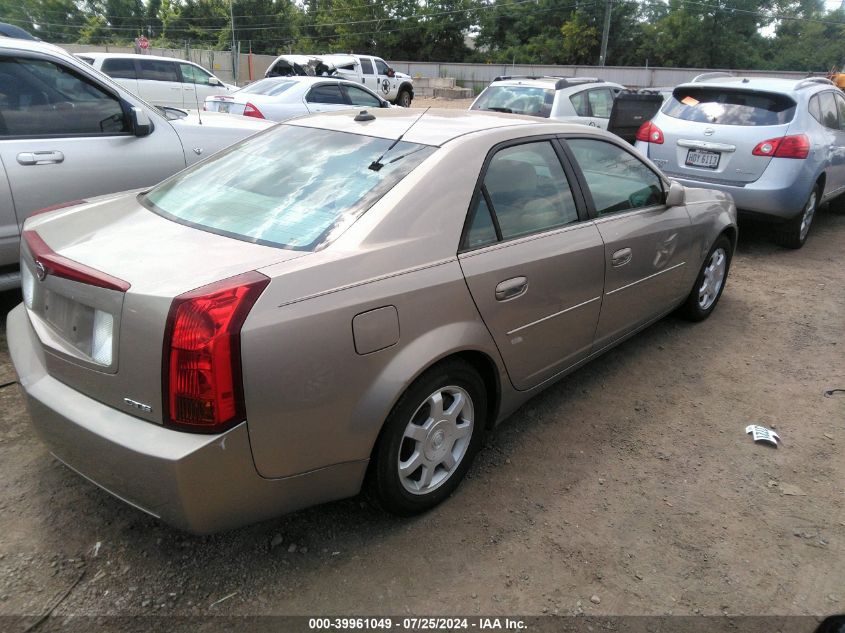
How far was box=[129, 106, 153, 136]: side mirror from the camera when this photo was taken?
4.46 metres

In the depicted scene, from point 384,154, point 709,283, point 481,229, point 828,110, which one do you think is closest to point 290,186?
point 384,154

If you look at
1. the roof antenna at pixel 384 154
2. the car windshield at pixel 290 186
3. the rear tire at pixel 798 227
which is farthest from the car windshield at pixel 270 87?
the roof antenna at pixel 384 154

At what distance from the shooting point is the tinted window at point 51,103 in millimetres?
4051

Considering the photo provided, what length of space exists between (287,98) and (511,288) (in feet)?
32.1

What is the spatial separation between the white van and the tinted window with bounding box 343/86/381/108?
4.21 m

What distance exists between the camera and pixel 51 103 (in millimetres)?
4215

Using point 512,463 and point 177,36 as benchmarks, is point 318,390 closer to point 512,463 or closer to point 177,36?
point 512,463

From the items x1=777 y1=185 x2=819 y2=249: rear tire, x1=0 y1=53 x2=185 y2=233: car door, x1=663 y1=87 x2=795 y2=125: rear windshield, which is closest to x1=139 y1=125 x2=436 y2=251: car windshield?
x1=0 y1=53 x2=185 y2=233: car door

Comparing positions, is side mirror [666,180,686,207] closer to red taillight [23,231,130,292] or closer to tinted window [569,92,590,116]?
red taillight [23,231,130,292]

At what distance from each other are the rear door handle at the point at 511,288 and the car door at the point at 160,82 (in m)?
14.4

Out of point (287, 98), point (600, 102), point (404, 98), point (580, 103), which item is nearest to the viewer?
point (580, 103)

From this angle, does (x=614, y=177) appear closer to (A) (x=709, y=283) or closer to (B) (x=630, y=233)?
(B) (x=630, y=233)

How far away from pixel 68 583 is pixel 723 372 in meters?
3.77

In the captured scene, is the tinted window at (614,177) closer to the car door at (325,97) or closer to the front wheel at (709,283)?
the front wheel at (709,283)
